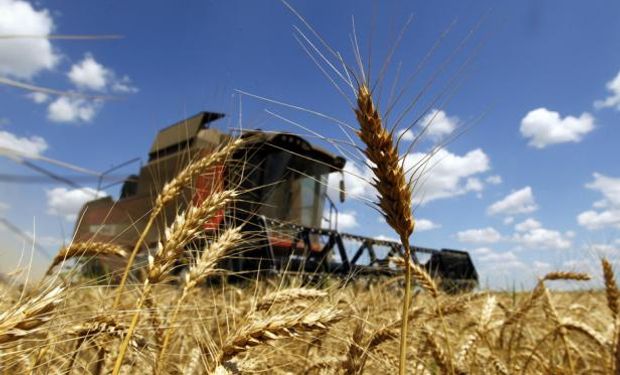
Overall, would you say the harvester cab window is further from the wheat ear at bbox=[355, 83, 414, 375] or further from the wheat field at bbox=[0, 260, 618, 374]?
the wheat ear at bbox=[355, 83, 414, 375]

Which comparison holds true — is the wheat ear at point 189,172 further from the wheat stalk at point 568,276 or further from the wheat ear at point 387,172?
Result: the wheat stalk at point 568,276

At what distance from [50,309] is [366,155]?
61cm

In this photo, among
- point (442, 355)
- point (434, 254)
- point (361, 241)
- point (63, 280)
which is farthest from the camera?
point (434, 254)

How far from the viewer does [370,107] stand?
938 mm

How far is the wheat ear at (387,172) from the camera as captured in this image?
34.9 inches

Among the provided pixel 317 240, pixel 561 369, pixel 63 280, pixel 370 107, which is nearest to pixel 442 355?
pixel 561 369

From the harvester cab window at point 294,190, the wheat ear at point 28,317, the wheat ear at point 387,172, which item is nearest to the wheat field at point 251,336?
the wheat ear at point 28,317

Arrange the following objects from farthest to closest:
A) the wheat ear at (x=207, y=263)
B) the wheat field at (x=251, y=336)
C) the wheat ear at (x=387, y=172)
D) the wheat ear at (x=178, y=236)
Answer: the wheat ear at (x=207, y=263), the wheat ear at (x=178, y=236), the wheat ear at (x=387, y=172), the wheat field at (x=251, y=336)

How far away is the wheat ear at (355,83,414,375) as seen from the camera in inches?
34.9

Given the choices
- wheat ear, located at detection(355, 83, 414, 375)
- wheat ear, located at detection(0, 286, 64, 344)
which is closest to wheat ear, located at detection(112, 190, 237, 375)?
wheat ear, located at detection(0, 286, 64, 344)

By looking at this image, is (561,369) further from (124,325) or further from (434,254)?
(434,254)

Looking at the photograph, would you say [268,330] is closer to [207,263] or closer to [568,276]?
[207,263]

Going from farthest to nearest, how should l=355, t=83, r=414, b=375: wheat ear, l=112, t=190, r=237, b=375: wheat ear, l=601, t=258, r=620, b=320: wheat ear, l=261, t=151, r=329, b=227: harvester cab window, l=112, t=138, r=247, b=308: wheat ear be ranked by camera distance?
l=261, t=151, r=329, b=227: harvester cab window, l=601, t=258, r=620, b=320: wheat ear, l=112, t=138, r=247, b=308: wheat ear, l=112, t=190, r=237, b=375: wheat ear, l=355, t=83, r=414, b=375: wheat ear

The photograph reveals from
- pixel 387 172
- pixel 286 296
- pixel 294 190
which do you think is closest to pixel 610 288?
pixel 286 296
